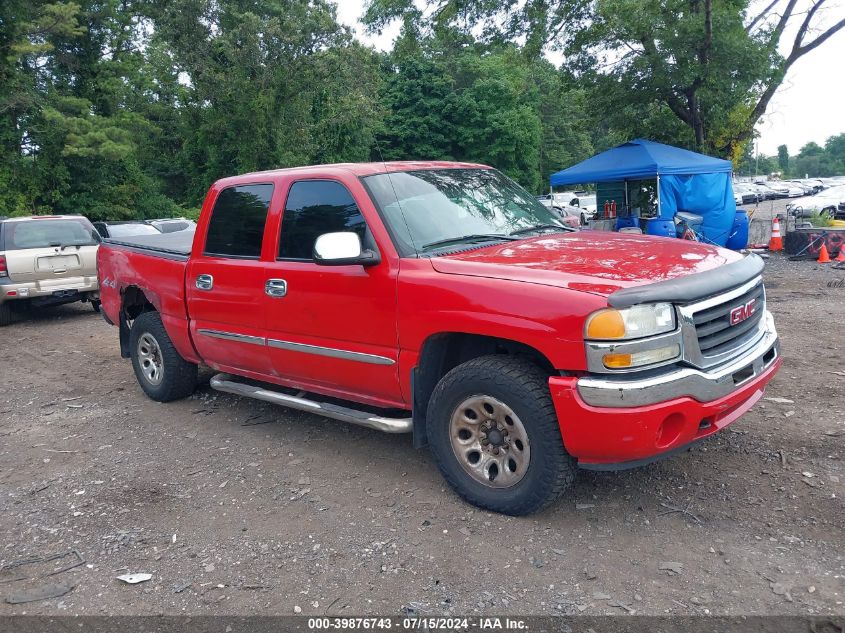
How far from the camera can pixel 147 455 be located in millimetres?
4949

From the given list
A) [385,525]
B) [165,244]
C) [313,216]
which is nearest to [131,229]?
[165,244]

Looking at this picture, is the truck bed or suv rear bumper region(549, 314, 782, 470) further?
the truck bed

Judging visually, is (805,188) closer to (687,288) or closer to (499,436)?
(687,288)

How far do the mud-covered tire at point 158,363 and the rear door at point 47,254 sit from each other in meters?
5.20

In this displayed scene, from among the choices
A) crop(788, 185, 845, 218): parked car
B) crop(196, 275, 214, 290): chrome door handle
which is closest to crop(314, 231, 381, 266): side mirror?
crop(196, 275, 214, 290): chrome door handle

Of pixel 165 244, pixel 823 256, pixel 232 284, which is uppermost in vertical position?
pixel 165 244

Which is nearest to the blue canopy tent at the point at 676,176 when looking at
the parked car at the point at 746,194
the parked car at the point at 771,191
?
the parked car at the point at 746,194

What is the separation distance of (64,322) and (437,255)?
915 cm

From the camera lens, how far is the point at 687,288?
3338 mm

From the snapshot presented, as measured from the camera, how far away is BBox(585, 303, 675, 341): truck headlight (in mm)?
3170

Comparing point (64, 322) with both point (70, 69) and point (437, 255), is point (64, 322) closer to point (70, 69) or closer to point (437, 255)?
point (437, 255)

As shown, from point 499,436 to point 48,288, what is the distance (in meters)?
9.25

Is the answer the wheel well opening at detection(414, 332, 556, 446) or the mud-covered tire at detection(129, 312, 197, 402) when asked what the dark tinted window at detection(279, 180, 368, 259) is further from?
the mud-covered tire at detection(129, 312, 197, 402)

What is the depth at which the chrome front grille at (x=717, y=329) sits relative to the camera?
3.34 meters
